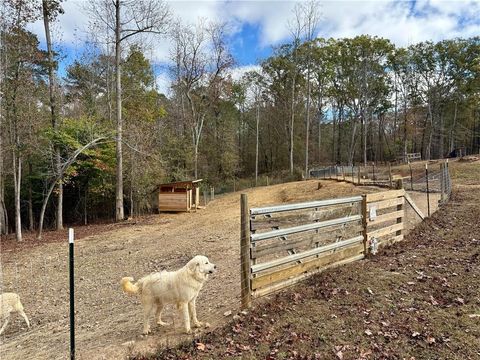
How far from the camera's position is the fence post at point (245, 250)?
14.4 ft

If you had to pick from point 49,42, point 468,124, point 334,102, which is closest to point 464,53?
point 468,124

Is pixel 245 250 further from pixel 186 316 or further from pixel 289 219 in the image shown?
pixel 289 219

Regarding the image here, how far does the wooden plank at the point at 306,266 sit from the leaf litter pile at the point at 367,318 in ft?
0.63

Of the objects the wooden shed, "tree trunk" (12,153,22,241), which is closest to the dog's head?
"tree trunk" (12,153,22,241)

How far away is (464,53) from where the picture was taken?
4228 centimetres

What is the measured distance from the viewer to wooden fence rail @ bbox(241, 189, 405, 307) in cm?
452

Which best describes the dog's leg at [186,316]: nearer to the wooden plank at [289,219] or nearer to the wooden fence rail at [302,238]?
the wooden fence rail at [302,238]

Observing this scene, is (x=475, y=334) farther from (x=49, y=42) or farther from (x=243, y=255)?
(x=49, y=42)

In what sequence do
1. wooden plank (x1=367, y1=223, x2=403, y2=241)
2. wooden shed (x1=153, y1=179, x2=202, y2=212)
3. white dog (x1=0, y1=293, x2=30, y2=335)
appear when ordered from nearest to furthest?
white dog (x1=0, y1=293, x2=30, y2=335) < wooden plank (x1=367, y1=223, x2=403, y2=241) < wooden shed (x1=153, y1=179, x2=202, y2=212)

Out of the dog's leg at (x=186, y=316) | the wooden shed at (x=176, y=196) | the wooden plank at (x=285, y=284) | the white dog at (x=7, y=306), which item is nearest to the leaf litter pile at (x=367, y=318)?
the wooden plank at (x=285, y=284)

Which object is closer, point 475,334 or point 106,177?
point 475,334

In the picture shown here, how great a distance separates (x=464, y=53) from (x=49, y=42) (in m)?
44.7

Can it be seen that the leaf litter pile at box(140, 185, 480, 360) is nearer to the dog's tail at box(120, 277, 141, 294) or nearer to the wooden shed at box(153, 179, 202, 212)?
the dog's tail at box(120, 277, 141, 294)

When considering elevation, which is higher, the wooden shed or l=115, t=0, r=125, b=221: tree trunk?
l=115, t=0, r=125, b=221: tree trunk
